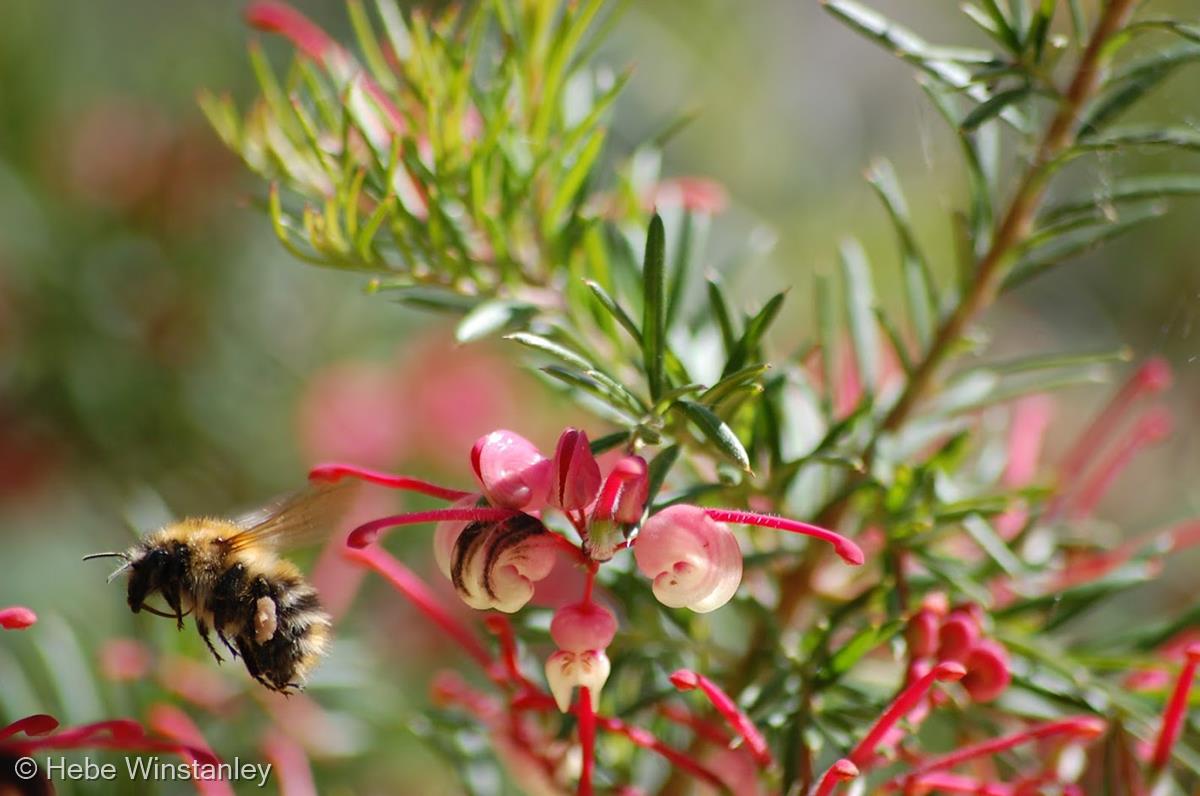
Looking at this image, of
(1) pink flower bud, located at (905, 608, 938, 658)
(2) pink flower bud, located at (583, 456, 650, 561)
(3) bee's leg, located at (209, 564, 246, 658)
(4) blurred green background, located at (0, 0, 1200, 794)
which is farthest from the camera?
(4) blurred green background, located at (0, 0, 1200, 794)

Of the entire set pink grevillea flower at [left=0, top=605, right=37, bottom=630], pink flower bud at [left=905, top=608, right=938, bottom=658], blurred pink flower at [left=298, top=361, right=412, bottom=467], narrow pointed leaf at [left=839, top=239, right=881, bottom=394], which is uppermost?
narrow pointed leaf at [left=839, top=239, right=881, bottom=394]

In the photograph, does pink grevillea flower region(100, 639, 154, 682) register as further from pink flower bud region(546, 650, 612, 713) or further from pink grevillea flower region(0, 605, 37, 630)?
pink flower bud region(546, 650, 612, 713)

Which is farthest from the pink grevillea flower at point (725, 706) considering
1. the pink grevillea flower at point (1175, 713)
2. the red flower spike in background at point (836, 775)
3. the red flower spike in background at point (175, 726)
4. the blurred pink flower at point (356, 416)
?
the blurred pink flower at point (356, 416)

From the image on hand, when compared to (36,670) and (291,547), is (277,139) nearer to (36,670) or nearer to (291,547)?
(291,547)

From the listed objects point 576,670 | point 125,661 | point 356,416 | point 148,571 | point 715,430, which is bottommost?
point 356,416

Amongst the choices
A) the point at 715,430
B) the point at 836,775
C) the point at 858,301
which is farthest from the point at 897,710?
the point at 858,301

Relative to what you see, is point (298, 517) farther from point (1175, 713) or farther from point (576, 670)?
point (1175, 713)

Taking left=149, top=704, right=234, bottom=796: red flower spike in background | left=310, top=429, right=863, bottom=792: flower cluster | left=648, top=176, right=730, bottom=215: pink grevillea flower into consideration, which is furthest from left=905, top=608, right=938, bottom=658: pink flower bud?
left=149, top=704, right=234, bottom=796: red flower spike in background

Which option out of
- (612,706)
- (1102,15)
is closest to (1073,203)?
(1102,15)

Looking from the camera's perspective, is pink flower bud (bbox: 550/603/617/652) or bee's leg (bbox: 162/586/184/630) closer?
pink flower bud (bbox: 550/603/617/652)
